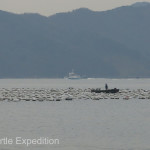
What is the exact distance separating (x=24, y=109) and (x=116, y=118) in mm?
17470

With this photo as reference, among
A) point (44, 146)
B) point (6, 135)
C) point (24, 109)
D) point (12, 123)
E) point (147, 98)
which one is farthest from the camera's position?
point (147, 98)

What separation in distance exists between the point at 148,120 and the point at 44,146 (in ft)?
74.6

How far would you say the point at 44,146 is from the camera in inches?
1841

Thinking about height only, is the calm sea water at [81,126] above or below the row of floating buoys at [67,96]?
below

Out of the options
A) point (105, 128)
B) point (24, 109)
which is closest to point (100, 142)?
point (105, 128)

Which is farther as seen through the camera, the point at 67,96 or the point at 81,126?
the point at 67,96

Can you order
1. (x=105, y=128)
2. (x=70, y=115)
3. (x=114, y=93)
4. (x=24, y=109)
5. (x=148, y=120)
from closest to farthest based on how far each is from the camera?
(x=105, y=128) → (x=148, y=120) → (x=70, y=115) → (x=24, y=109) → (x=114, y=93)

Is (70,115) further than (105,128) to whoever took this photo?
Yes

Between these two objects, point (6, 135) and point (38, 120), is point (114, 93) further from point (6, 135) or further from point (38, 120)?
point (6, 135)

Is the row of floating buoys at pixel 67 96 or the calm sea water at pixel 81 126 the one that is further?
the row of floating buoys at pixel 67 96

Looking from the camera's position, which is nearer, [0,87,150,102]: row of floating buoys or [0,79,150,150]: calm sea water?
[0,79,150,150]: calm sea water

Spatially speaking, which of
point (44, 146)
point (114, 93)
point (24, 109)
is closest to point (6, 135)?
point (44, 146)

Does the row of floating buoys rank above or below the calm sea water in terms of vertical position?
above

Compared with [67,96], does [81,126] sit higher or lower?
lower
